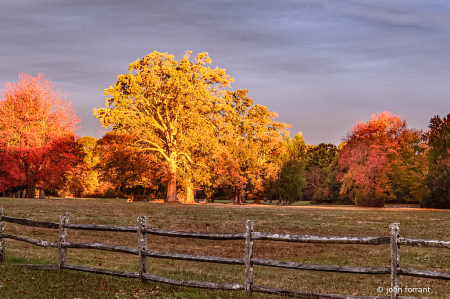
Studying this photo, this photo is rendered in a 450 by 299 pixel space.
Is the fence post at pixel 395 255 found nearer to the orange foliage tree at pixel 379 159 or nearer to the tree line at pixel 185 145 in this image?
the tree line at pixel 185 145

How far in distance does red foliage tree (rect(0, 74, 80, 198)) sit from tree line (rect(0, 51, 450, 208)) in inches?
4.1

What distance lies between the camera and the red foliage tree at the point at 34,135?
46375mm

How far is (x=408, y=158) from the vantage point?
191ft

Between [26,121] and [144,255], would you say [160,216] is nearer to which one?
[144,255]

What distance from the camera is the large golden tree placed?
5088 centimetres

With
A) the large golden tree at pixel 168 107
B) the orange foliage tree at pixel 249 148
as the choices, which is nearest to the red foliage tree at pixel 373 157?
the orange foliage tree at pixel 249 148

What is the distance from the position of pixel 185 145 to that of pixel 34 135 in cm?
1587

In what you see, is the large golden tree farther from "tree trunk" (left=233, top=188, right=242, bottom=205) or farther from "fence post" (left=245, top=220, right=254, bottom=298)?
"fence post" (left=245, top=220, right=254, bottom=298)

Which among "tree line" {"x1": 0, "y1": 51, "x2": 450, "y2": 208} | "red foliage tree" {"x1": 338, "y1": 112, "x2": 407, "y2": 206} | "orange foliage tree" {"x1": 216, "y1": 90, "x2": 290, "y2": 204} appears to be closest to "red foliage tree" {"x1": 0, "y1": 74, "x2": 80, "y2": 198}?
"tree line" {"x1": 0, "y1": 51, "x2": 450, "y2": 208}

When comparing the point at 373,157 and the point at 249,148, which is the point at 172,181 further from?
the point at 373,157

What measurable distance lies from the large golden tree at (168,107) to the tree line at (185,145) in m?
0.12

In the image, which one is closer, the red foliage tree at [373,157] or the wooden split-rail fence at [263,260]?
the wooden split-rail fence at [263,260]

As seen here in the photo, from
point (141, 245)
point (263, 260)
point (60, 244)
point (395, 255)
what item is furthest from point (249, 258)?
point (60, 244)

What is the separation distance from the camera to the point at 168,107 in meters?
53.3
